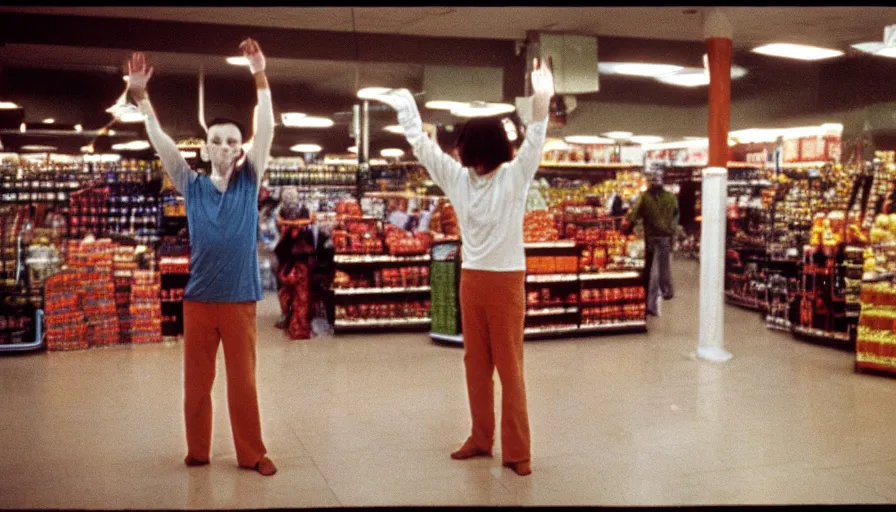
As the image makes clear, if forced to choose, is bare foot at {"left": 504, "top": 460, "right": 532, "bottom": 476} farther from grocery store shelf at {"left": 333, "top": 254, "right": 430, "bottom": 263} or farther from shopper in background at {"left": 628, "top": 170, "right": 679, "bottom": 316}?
shopper in background at {"left": 628, "top": 170, "right": 679, "bottom": 316}

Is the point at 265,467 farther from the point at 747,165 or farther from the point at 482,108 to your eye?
the point at 747,165

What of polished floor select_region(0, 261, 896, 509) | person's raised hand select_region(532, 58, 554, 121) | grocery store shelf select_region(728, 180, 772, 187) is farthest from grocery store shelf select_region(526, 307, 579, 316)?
grocery store shelf select_region(728, 180, 772, 187)

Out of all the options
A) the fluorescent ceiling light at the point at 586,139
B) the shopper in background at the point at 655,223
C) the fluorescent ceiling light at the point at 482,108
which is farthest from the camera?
the fluorescent ceiling light at the point at 586,139

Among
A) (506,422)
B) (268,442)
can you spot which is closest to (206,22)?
(268,442)

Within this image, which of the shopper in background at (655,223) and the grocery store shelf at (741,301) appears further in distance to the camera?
the grocery store shelf at (741,301)

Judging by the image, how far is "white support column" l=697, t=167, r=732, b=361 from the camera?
7.09 m

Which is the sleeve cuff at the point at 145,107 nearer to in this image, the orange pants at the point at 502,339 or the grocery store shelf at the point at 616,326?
the orange pants at the point at 502,339

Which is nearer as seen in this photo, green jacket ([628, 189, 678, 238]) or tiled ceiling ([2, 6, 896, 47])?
tiled ceiling ([2, 6, 896, 47])

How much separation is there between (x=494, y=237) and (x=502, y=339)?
20.0 inches

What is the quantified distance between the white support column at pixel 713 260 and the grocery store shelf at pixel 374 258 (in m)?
2.95

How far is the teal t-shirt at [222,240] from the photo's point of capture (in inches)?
154

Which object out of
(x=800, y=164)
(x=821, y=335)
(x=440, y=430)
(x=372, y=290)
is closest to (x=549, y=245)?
(x=372, y=290)

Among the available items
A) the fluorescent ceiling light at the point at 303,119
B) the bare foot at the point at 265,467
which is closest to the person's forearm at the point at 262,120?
the bare foot at the point at 265,467

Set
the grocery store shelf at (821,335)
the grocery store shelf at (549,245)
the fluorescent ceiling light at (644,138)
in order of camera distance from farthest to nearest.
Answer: the fluorescent ceiling light at (644,138)
the grocery store shelf at (549,245)
the grocery store shelf at (821,335)
